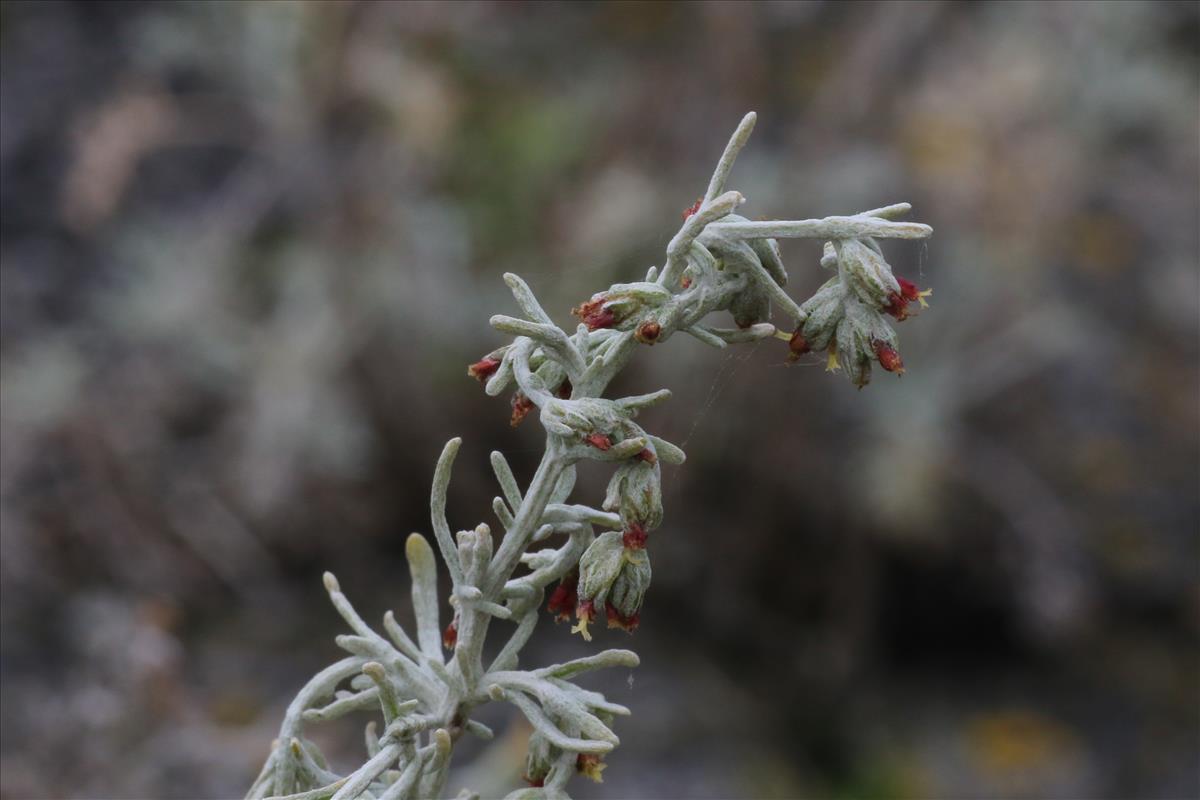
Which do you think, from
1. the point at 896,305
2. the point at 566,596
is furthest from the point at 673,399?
the point at 896,305

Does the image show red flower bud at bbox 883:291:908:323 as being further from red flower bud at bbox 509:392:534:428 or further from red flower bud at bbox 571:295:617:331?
red flower bud at bbox 509:392:534:428

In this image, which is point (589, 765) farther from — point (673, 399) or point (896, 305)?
point (673, 399)

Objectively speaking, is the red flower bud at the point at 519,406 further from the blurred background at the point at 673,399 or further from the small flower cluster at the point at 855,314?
the blurred background at the point at 673,399

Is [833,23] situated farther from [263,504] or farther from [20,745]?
[20,745]

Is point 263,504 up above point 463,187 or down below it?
below

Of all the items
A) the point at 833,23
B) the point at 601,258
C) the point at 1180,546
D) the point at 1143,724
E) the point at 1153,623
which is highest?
the point at 833,23

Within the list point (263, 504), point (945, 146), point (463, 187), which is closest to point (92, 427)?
point (263, 504)

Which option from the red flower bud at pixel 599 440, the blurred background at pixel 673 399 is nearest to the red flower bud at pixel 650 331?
the red flower bud at pixel 599 440
